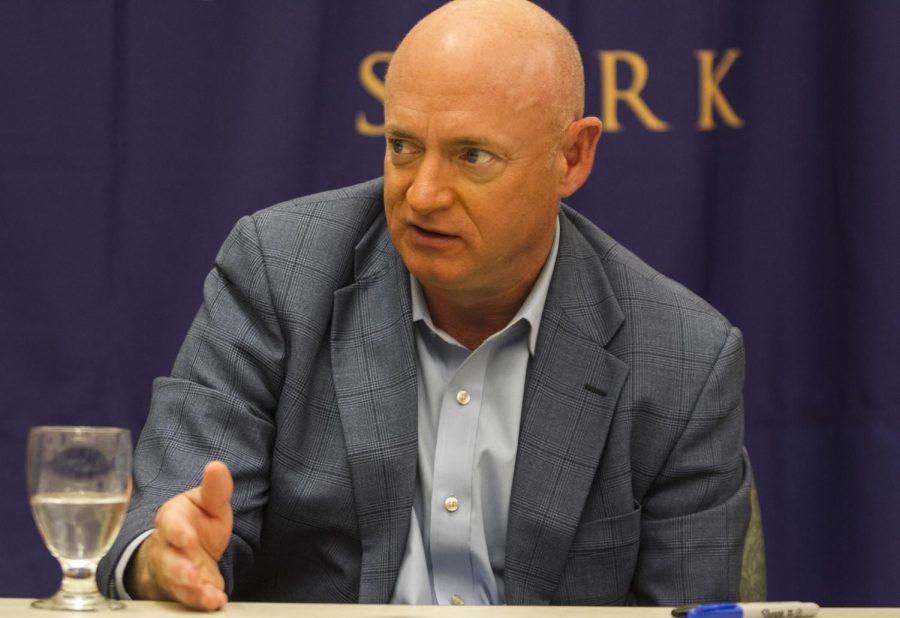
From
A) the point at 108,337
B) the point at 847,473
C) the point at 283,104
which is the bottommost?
the point at 847,473

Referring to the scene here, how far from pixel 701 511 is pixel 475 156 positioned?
0.61 metres

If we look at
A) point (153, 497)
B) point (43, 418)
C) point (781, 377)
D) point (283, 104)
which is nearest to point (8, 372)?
point (43, 418)

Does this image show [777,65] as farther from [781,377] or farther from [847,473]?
[847,473]

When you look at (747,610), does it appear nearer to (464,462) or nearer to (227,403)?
(464,462)

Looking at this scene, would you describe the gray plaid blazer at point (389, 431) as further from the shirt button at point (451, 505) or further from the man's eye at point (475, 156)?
the man's eye at point (475, 156)

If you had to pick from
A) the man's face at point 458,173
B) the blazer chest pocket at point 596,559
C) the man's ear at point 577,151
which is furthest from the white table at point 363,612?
the man's ear at point 577,151

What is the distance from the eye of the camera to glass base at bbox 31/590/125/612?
1283 millimetres

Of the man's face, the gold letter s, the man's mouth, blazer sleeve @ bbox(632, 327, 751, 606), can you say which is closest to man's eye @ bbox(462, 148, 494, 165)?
the man's face

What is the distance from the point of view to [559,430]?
189 centimetres

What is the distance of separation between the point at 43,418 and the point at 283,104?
32.4 inches

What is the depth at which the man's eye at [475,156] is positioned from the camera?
72.4 inches

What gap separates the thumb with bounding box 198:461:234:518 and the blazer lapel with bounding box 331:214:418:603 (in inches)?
17.1

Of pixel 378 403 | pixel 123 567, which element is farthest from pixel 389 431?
pixel 123 567

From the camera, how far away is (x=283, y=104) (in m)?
2.75
